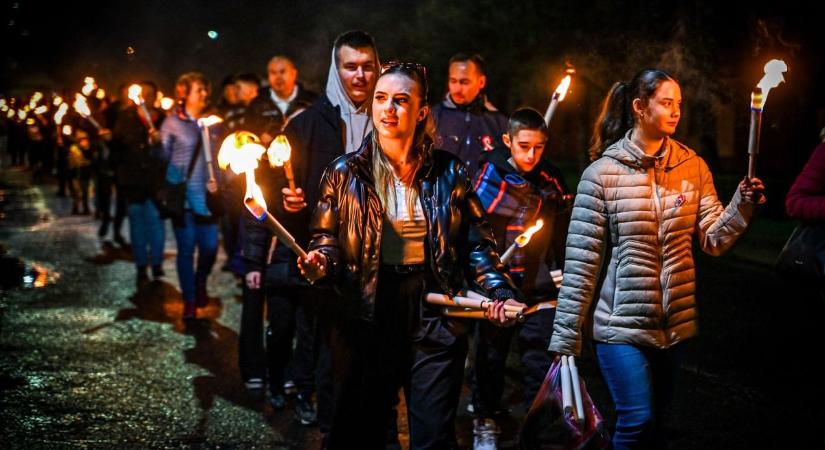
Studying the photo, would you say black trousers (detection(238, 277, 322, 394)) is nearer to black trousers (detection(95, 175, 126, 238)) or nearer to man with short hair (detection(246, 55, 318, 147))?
man with short hair (detection(246, 55, 318, 147))

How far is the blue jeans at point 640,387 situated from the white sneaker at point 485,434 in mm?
1463

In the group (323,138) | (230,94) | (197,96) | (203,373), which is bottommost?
(203,373)

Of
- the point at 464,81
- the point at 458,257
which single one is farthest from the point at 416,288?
the point at 464,81

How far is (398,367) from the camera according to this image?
407cm

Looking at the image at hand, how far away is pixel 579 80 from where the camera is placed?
16.9m

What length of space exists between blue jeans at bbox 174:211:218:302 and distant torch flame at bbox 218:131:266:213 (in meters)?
4.91

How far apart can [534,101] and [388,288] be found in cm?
3156

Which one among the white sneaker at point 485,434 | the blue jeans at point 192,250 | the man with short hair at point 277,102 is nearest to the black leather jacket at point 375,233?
the man with short hair at point 277,102

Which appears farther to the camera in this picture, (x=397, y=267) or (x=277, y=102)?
(x=277, y=102)

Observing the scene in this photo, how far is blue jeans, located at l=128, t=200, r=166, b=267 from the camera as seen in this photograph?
11125mm

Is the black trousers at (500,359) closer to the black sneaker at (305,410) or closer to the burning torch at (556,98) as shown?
the black sneaker at (305,410)

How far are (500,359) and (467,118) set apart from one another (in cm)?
229

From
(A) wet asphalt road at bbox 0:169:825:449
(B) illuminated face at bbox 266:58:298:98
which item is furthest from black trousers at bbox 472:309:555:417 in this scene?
(B) illuminated face at bbox 266:58:298:98

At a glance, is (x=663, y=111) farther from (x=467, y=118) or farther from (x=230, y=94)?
(x=230, y=94)
